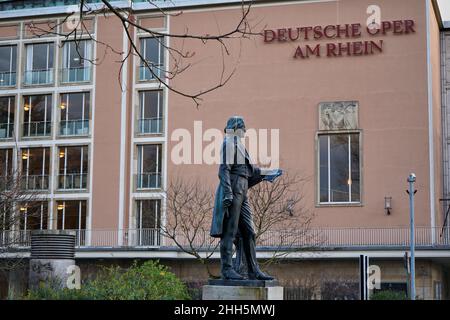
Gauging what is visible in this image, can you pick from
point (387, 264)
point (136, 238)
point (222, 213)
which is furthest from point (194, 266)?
point (222, 213)

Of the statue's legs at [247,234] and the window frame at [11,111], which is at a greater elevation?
the window frame at [11,111]

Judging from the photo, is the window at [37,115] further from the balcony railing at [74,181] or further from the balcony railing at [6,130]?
the balcony railing at [74,181]

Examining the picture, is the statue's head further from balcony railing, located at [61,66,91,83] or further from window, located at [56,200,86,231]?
balcony railing, located at [61,66,91,83]

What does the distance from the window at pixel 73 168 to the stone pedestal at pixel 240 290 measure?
31.7 metres

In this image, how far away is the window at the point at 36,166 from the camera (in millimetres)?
44584

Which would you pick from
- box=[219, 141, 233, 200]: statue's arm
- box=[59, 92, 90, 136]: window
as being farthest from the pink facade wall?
box=[219, 141, 233, 200]: statue's arm

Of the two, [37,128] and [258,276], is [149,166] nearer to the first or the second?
[37,128]

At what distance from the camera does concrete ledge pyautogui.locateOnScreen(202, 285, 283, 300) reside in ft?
42.5

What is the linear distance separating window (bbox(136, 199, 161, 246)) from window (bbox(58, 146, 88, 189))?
3.34 metres

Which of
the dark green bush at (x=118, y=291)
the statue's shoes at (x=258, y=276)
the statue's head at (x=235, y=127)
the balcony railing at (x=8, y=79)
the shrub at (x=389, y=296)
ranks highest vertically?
the balcony railing at (x=8, y=79)

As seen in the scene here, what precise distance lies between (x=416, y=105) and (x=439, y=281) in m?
8.92

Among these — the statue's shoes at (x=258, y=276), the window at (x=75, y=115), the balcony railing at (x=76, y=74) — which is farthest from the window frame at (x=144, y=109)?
the statue's shoes at (x=258, y=276)

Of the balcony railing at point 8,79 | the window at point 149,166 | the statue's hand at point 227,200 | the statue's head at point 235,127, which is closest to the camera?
the statue's hand at point 227,200

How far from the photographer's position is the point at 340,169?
40344mm
